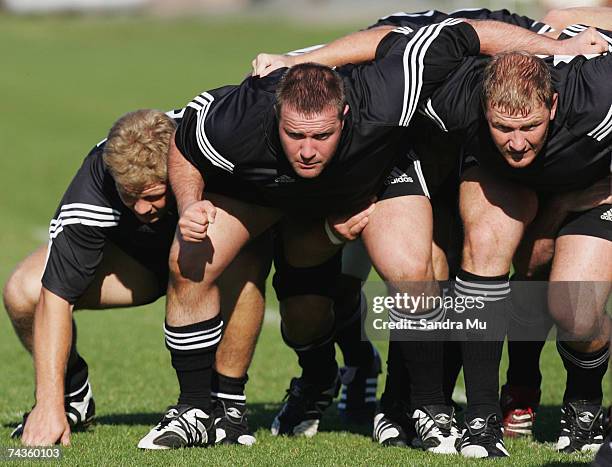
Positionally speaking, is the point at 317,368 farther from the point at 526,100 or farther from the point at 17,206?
the point at 17,206

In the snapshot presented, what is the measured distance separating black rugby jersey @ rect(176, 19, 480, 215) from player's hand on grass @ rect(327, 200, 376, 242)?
0.27 ft

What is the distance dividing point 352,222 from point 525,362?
4.21 feet

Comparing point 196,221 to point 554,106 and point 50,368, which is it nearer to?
point 50,368

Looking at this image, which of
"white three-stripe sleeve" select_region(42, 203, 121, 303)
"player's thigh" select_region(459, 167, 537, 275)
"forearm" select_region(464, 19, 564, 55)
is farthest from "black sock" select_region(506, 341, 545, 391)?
"white three-stripe sleeve" select_region(42, 203, 121, 303)

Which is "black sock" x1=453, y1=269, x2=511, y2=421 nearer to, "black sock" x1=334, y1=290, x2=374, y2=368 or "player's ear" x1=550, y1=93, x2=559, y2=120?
"player's ear" x1=550, y1=93, x2=559, y2=120

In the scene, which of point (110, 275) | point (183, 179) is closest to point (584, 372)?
point (183, 179)

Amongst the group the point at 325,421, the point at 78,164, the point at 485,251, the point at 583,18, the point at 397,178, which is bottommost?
the point at 78,164

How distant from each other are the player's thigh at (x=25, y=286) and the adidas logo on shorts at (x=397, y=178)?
5.96 feet

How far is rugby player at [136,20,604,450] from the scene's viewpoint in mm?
4938

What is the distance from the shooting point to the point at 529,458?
495 centimetres

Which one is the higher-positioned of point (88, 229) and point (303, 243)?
point (88, 229)

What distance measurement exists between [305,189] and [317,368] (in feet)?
4.07

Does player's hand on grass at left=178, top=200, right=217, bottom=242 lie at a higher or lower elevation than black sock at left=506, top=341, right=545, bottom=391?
higher

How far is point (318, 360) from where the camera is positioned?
→ 5.97 meters
